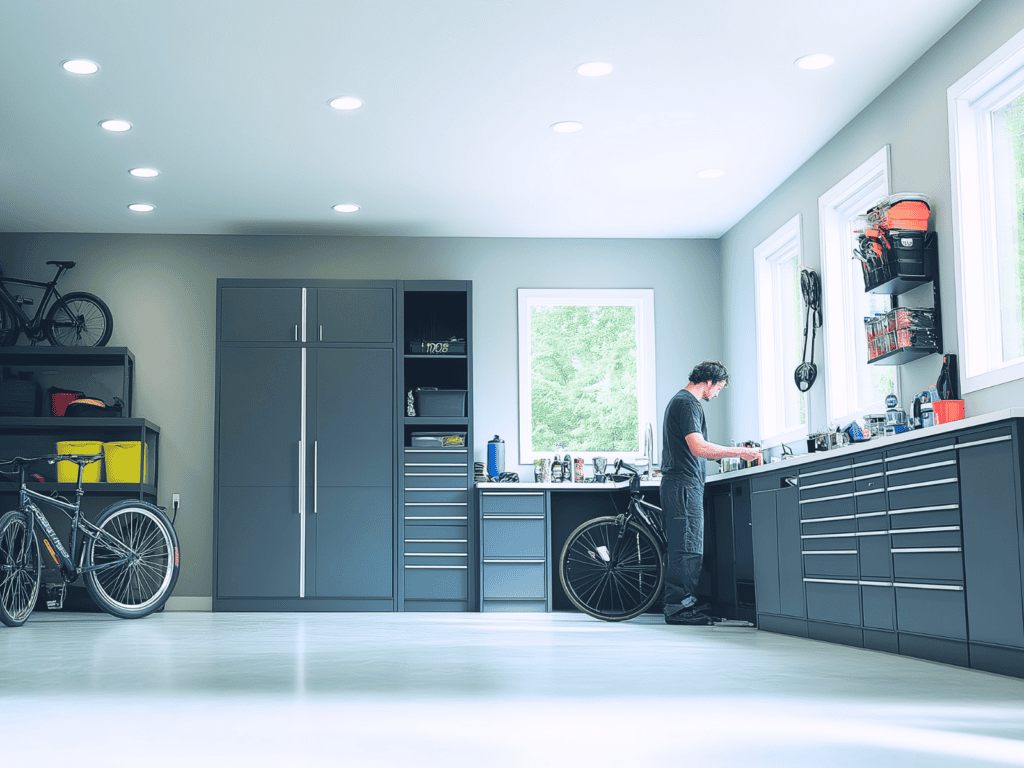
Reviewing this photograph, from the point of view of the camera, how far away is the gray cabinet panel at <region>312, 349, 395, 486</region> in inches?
298

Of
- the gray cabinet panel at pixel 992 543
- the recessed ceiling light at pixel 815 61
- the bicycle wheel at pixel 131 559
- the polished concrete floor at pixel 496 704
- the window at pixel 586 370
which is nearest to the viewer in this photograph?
the polished concrete floor at pixel 496 704

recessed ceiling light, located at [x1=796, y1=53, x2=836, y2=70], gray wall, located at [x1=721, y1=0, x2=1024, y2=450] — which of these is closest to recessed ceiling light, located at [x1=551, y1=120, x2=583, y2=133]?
recessed ceiling light, located at [x1=796, y1=53, x2=836, y2=70]

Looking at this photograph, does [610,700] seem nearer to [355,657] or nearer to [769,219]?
[355,657]

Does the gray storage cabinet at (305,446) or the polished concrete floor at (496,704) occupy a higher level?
the gray storage cabinet at (305,446)

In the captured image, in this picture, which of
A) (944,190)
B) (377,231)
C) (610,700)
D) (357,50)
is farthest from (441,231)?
(610,700)

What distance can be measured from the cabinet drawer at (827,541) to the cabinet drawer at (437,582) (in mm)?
3058

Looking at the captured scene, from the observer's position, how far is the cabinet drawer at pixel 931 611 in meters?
3.60

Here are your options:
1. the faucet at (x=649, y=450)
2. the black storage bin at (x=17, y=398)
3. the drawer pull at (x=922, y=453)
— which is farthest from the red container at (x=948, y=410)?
the black storage bin at (x=17, y=398)

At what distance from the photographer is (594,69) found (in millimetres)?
5270

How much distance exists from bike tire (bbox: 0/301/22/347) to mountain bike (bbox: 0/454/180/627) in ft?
3.27

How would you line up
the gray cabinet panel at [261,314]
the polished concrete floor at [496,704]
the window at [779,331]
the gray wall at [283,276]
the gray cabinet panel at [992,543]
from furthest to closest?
1. the gray wall at [283,276]
2. the gray cabinet panel at [261,314]
3. the window at [779,331]
4. the gray cabinet panel at [992,543]
5. the polished concrete floor at [496,704]

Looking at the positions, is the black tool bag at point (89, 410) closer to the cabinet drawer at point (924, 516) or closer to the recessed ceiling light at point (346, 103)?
the recessed ceiling light at point (346, 103)

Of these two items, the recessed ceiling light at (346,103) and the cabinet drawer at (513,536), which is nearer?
the recessed ceiling light at (346,103)

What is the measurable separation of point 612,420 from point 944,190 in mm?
3781
